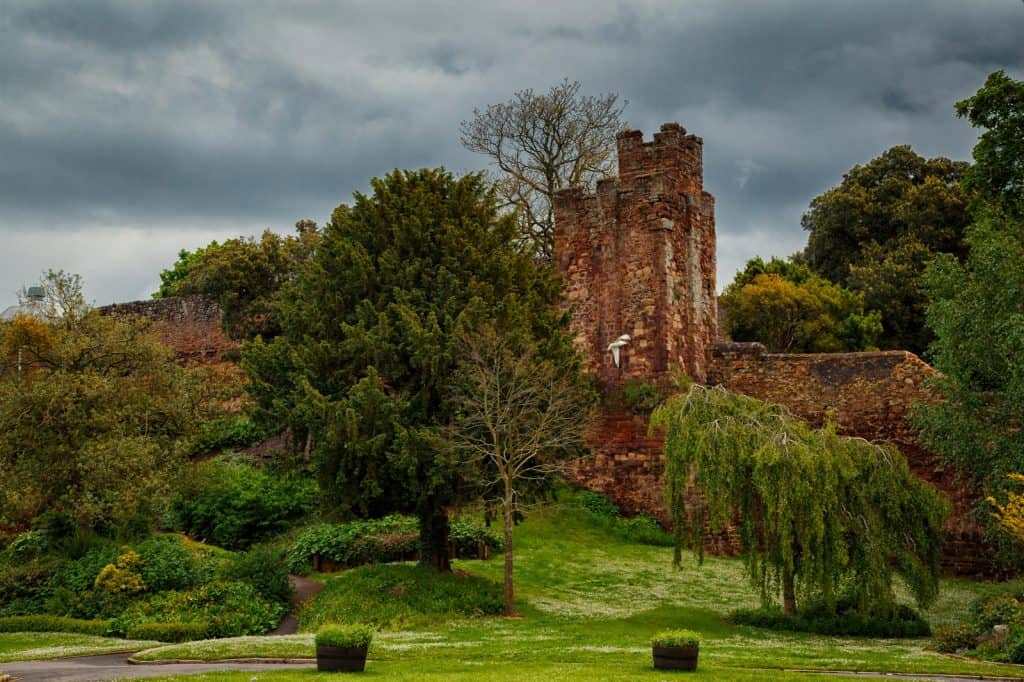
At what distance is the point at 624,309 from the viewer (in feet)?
91.4

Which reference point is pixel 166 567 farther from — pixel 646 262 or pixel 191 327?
pixel 191 327

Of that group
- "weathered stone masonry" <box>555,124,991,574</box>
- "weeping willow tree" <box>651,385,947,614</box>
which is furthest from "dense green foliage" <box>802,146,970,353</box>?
"weeping willow tree" <box>651,385,947,614</box>

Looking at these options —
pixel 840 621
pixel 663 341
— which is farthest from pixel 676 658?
pixel 663 341

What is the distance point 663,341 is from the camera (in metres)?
27.1

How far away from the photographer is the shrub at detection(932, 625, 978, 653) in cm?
1614

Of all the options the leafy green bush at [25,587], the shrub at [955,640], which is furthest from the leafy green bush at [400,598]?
the shrub at [955,640]

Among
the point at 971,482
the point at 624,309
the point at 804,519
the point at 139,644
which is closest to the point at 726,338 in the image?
the point at 624,309

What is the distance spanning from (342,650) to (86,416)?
506 inches

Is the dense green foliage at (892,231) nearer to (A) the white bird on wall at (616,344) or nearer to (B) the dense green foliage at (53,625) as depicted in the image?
(A) the white bird on wall at (616,344)

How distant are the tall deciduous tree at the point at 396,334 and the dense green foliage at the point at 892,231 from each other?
759 inches

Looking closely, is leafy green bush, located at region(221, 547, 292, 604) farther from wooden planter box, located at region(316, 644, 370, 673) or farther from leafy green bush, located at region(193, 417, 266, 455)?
leafy green bush, located at region(193, 417, 266, 455)

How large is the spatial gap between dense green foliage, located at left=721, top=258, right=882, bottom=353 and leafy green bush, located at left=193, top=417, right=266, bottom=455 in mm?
16687

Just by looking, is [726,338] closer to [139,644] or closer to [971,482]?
[971,482]

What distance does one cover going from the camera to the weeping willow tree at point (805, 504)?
705 inches
